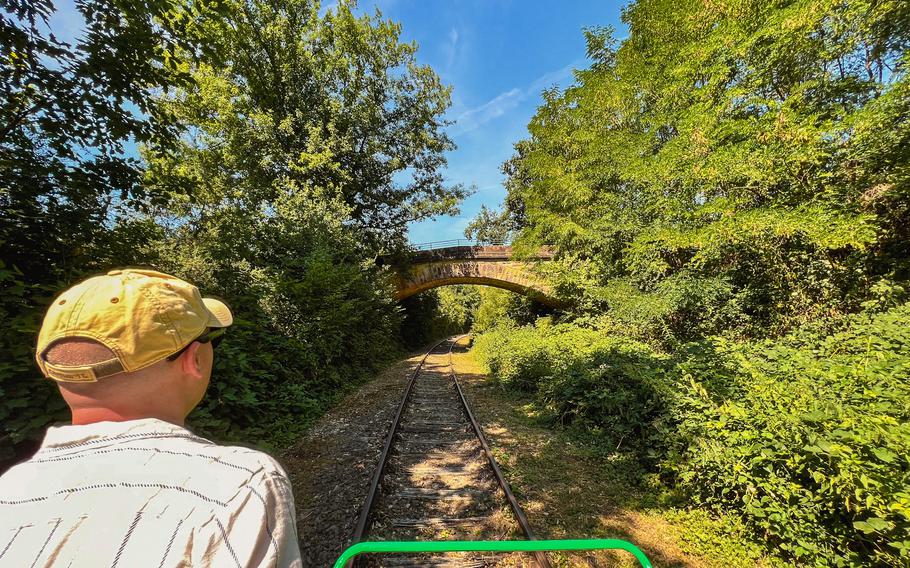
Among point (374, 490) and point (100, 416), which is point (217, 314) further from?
point (374, 490)

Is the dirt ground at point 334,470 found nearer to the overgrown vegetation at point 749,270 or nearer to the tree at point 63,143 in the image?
the tree at point 63,143

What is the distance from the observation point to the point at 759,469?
12.7ft

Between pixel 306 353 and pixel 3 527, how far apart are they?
31.4 feet

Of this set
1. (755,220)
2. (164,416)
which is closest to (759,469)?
(164,416)

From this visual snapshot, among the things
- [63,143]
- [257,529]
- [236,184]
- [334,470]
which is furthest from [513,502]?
[236,184]

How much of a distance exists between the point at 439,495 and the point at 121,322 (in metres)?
4.71

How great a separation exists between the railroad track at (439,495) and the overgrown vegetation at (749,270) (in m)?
2.36

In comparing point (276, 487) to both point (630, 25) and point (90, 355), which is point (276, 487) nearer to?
point (90, 355)

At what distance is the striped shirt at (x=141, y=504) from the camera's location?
73 centimetres

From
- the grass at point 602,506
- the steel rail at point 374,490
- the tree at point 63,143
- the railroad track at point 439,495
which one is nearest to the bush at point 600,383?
the grass at point 602,506

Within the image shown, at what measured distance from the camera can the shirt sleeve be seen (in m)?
0.80

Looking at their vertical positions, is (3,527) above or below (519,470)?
above

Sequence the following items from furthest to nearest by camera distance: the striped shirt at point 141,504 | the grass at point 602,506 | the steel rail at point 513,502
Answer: the grass at point 602,506 < the steel rail at point 513,502 < the striped shirt at point 141,504

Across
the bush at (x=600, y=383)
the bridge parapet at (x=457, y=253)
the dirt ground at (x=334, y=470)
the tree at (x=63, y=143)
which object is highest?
the bridge parapet at (x=457, y=253)
